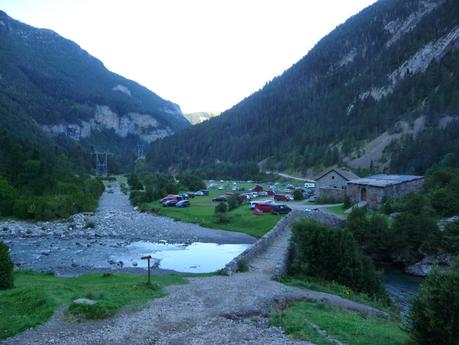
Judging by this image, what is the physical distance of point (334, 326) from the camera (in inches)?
601

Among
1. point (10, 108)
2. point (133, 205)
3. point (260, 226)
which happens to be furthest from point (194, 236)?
point (10, 108)

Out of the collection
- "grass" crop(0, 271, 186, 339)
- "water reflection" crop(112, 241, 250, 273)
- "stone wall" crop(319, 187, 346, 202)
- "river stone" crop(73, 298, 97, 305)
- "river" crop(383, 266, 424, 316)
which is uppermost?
"stone wall" crop(319, 187, 346, 202)

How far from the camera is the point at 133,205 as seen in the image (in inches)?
3209

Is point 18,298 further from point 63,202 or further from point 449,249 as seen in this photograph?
point 63,202

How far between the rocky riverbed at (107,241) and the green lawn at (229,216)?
162 cm

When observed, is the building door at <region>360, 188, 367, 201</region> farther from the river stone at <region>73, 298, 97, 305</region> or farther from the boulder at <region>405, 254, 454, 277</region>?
the river stone at <region>73, 298, 97, 305</region>

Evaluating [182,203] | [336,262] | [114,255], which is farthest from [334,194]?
[336,262]

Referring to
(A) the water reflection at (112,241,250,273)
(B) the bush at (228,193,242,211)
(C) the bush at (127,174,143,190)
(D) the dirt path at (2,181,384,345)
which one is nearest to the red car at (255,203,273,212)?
(B) the bush at (228,193,242,211)

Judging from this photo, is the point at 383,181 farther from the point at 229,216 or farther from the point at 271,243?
the point at 271,243

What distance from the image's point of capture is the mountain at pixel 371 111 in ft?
352

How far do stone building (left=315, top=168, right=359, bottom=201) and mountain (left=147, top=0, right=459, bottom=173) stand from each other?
19.8 metres

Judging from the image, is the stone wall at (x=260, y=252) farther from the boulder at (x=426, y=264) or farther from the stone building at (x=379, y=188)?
the stone building at (x=379, y=188)

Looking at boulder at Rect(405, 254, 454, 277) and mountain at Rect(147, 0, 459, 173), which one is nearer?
boulder at Rect(405, 254, 454, 277)

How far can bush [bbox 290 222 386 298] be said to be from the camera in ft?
83.9
